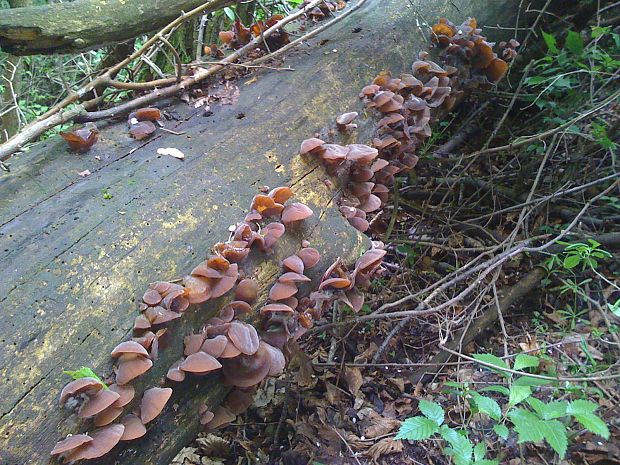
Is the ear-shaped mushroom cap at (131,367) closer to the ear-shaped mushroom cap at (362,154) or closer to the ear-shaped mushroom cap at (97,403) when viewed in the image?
the ear-shaped mushroom cap at (97,403)

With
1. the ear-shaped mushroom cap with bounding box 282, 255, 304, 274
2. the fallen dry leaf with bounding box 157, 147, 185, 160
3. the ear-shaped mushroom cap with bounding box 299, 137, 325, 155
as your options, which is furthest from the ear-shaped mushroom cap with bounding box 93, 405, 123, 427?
the ear-shaped mushroom cap with bounding box 299, 137, 325, 155

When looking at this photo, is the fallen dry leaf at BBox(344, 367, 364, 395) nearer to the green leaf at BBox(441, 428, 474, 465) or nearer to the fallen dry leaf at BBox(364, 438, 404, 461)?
the fallen dry leaf at BBox(364, 438, 404, 461)

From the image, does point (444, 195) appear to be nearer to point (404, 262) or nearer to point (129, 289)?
point (404, 262)

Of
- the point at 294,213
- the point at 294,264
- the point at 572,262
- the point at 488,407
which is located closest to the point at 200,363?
the point at 294,264

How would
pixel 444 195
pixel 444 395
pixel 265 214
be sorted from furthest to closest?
pixel 444 195 < pixel 444 395 < pixel 265 214

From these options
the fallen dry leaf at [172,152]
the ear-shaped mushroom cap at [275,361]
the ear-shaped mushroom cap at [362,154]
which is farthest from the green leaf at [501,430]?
the fallen dry leaf at [172,152]

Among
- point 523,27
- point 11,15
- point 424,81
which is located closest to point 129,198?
point 11,15
